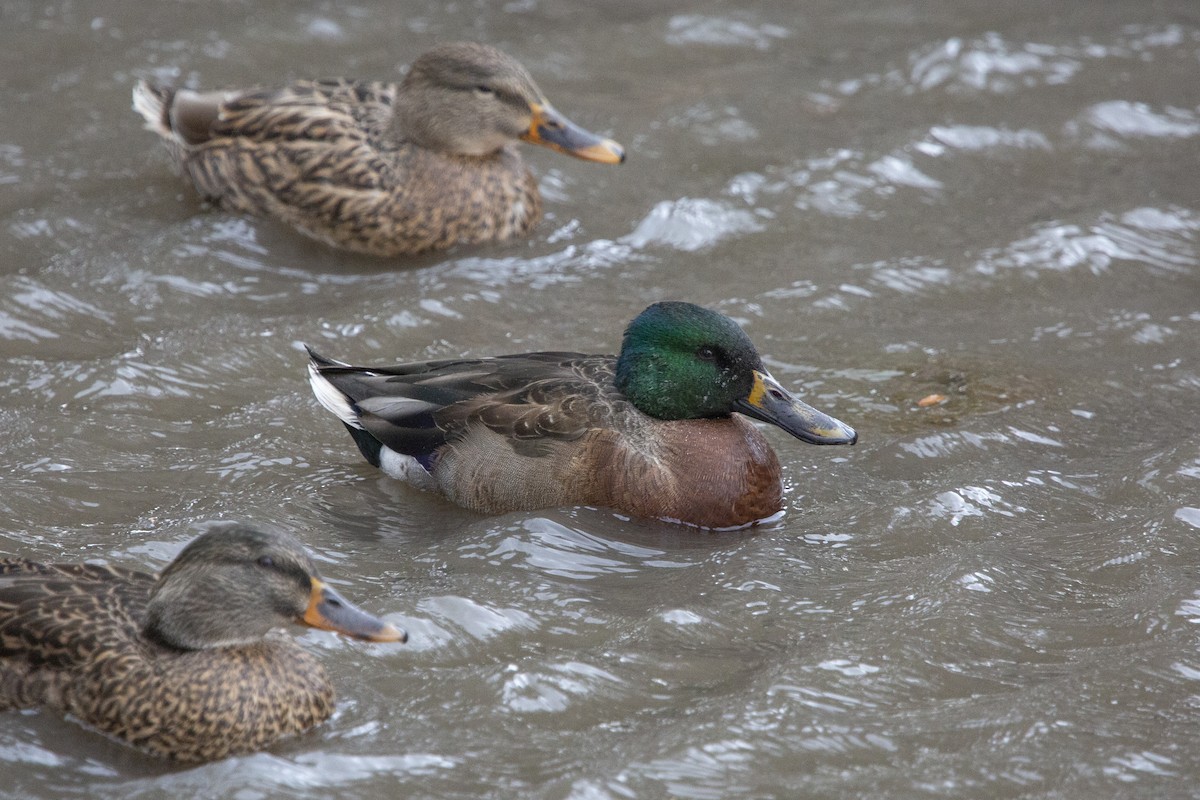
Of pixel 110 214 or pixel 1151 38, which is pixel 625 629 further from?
pixel 1151 38

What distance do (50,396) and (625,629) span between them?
327 centimetres

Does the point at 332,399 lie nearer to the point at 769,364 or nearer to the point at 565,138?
the point at 769,364

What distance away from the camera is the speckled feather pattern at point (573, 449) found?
248 inches

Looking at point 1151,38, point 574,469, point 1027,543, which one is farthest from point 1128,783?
point 1151,38

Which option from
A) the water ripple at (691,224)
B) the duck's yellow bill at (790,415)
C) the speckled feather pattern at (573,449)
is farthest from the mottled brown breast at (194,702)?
the water ripple at (691,224)

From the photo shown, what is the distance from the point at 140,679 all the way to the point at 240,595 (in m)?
0.40

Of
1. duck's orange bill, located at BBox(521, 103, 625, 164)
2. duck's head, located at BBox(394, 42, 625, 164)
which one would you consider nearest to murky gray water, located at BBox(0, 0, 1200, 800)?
duck's orange bill, located at BBox(521, 103, 625, 164)

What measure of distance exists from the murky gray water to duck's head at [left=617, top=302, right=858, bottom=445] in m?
0.48

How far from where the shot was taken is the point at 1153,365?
7.70 metres

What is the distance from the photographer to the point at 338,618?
486 centimetres

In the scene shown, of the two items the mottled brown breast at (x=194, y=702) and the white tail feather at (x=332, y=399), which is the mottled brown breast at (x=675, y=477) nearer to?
the white tail feather at (x=332, y=399)

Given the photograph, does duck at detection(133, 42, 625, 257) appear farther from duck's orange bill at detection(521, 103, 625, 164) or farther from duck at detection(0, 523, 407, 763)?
duck at detection(0, 523, 407, 763)

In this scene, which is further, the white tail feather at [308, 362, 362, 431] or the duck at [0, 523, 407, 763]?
the white tail feather at [308, 362, 362, 431]

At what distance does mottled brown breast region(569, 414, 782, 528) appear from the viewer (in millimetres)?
6289
